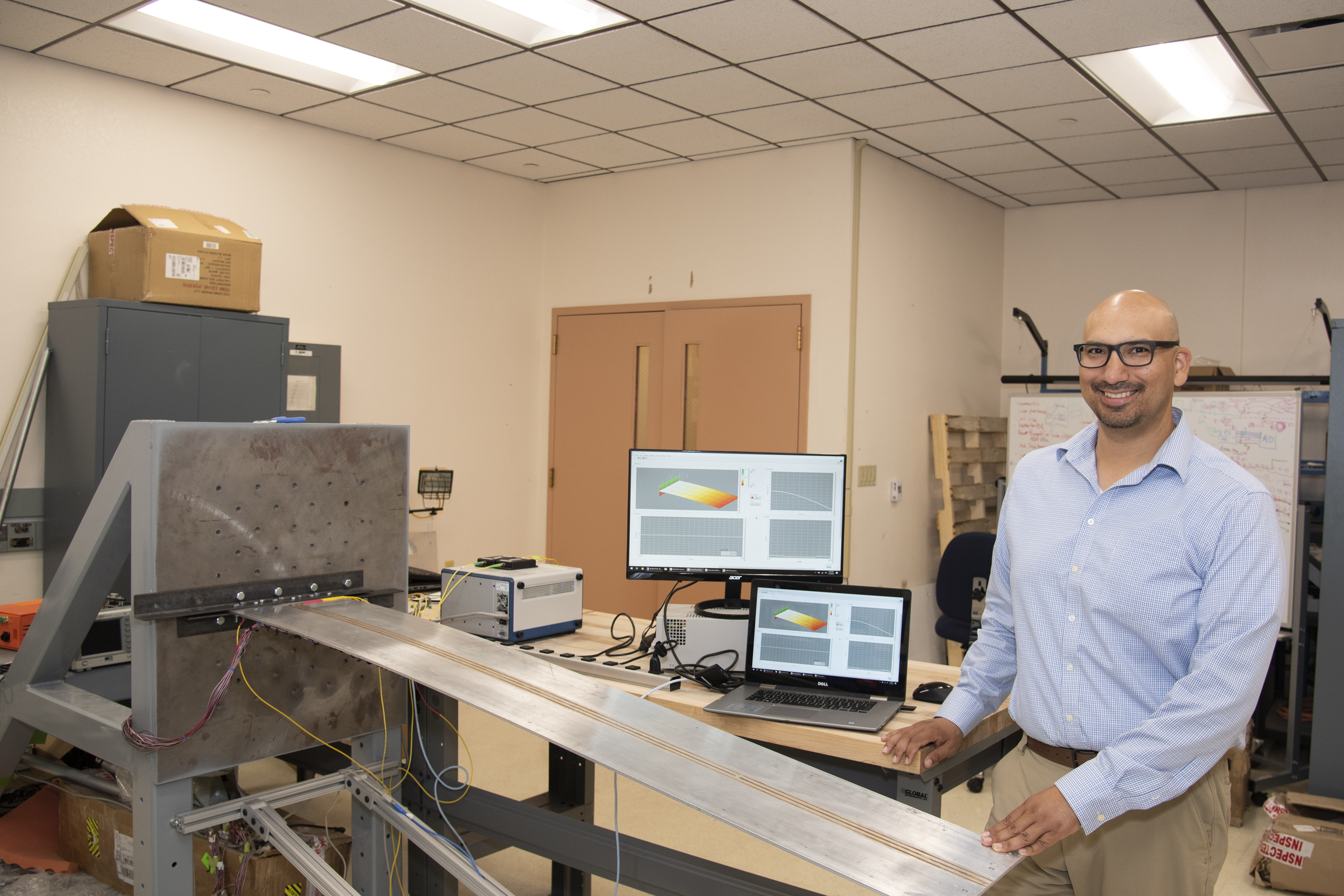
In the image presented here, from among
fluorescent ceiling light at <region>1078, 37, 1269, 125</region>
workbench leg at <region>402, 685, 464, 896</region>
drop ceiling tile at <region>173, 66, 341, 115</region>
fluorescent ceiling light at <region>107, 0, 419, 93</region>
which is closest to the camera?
workbench leg at <region>402, 685, 464, 896</region>

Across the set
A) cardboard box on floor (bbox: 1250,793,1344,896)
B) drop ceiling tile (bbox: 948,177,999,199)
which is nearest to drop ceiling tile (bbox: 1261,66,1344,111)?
drop ceiling tile (bbox: 948,177,999,199)

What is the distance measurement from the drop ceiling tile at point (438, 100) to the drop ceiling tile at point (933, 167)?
83.0 inches

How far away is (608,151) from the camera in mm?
5098

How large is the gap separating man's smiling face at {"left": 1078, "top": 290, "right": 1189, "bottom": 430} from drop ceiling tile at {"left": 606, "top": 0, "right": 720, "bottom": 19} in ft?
6.50

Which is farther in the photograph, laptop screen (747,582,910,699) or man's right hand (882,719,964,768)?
laptop screen (747,582,910,699)

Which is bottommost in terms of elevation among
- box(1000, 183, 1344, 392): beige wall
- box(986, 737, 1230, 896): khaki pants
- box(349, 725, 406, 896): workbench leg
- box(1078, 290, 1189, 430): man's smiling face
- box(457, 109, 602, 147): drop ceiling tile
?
box(349, 725, 406, 896): workbench leg

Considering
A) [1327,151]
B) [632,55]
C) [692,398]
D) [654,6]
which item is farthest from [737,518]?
[1327,151]

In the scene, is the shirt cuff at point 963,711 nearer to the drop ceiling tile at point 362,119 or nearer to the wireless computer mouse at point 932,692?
the wireless computer mouse at point 932,692

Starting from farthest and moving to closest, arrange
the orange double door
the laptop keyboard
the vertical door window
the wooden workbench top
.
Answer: the vertical door window
the orange double door
the laptop keyboard
the wooden workbench top

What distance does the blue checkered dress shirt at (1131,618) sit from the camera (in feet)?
4.98

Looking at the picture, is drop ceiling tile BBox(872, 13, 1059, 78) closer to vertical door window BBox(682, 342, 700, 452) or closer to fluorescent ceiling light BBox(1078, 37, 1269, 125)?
fluorescent ceiling light BBox(1078, 37, 1269, 125)

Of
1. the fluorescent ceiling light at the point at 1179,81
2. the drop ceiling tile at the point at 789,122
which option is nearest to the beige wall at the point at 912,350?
the drop ceiling tile at the point at 789,122

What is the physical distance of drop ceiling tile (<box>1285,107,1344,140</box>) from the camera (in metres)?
4.18

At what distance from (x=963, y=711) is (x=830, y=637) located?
16.8 inches
